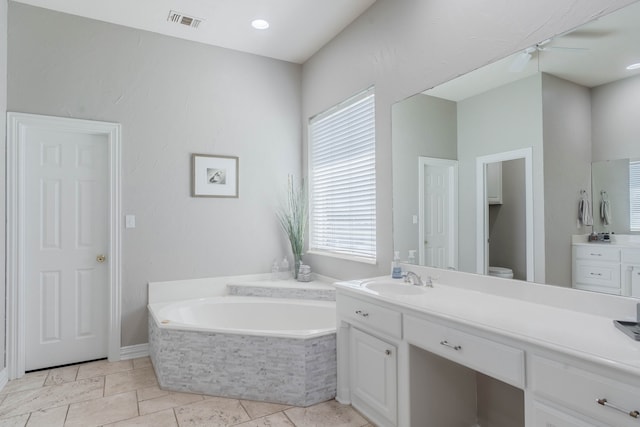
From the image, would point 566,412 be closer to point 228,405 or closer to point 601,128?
point 601,128

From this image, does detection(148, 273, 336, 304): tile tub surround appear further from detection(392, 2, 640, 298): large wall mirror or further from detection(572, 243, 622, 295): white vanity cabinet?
detection(572, 243, 622, 295): white vanity cabinet

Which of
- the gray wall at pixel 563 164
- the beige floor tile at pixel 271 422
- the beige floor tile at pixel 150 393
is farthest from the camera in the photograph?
the beige floor tile at pixel 150 393

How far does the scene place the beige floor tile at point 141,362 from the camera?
2955 mm

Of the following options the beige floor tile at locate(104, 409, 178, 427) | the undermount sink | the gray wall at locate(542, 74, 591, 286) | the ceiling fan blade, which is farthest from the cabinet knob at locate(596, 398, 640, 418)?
the beige floor tile at locate(104, 409, 178, 427)

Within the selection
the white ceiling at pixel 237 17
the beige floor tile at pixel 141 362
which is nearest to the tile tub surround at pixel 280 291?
the beige floor tile at pixel 141 362

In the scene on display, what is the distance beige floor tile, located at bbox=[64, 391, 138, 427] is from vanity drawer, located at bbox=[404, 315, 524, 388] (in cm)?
180

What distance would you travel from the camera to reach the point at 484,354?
1.41 meters

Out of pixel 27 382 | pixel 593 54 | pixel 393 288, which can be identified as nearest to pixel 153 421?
pixel 27 382

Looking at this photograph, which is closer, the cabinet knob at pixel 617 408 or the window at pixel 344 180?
the cabinet knob at pixel 617 408

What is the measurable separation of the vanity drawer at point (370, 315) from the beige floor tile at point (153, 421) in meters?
1.19

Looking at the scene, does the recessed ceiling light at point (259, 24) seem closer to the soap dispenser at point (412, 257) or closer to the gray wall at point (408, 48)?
the gray wall at point (408, 48)

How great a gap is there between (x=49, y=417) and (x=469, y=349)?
2.47 meters

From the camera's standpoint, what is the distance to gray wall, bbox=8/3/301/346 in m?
2.88

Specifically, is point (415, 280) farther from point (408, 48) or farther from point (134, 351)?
point (134, 351)
